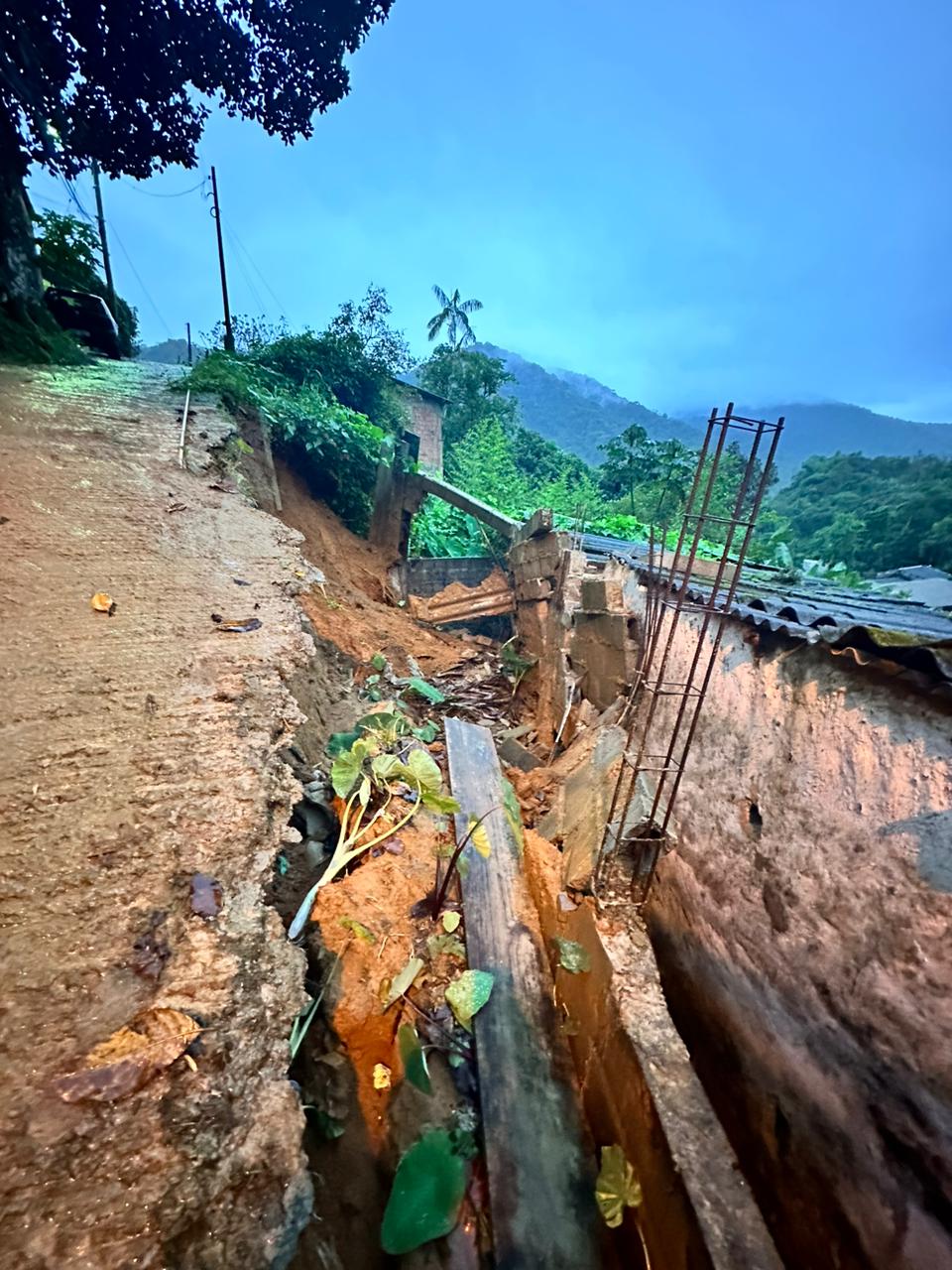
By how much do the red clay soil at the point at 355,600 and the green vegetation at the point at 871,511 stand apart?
47.3 feet

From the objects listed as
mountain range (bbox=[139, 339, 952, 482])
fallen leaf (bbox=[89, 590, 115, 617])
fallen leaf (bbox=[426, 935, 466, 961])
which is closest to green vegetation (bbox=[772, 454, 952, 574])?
fallen leaf (bbox=[426, 935, 466, 961])

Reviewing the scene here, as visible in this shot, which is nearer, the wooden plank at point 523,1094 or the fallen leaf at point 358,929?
the wooden plank at point 523,1094

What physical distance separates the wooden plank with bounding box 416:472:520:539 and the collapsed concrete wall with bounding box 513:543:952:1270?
5081 mm

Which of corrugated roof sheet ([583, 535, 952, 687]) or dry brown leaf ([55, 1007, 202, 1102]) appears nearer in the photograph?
dry brown leaf ([55, 1007, 202, 1102])

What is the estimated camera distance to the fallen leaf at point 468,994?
2576mm

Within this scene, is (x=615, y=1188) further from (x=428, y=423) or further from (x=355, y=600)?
(x=428, y=423)

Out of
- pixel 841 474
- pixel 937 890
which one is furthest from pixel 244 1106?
pixel 841 474

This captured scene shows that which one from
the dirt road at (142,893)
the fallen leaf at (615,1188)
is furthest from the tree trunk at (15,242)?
the fallen leaf at (615,1188)

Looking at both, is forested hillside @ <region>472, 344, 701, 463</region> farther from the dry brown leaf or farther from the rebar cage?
the dry brown leaf

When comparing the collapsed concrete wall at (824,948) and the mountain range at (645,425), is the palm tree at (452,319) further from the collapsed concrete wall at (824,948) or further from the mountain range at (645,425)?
the mountain range at (645,425)

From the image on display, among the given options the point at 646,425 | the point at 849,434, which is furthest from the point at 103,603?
the point at 849,434

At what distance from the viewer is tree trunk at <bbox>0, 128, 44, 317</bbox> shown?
6410mm

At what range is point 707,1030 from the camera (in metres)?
2.72

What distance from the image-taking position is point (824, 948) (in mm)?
2117
